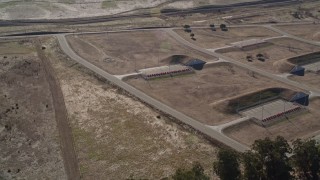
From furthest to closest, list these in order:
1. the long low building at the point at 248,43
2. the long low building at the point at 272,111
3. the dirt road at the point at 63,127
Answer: the long low building at the point at 248,43 → the long low building at the point at 272,111 → the dirt road at the point at 63,127

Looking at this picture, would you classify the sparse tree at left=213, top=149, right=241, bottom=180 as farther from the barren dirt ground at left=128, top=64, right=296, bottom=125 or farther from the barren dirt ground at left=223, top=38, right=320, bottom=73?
the barren dirt ground at left=223, top=38, right=320, bottom=73

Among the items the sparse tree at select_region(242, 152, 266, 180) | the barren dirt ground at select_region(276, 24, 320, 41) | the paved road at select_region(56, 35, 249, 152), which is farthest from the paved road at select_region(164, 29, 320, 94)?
the sparse tree at select_region(242, 152, 266, 180)

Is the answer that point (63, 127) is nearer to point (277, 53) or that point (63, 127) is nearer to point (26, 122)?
point (26, 122)

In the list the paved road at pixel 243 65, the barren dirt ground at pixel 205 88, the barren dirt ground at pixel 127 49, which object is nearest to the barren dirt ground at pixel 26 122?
the barren dirt ground at pixel 127 49

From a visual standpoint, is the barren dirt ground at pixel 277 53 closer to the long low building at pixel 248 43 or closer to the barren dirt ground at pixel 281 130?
the long low building at pixel 248 43

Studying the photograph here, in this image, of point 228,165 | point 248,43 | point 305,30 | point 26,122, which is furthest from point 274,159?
point 305,30

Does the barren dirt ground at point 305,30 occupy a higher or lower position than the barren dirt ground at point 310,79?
higher

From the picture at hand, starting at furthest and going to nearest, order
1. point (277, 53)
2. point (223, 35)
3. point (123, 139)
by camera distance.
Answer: point (223, 35) < point (277, 53) < point (123, 139)
